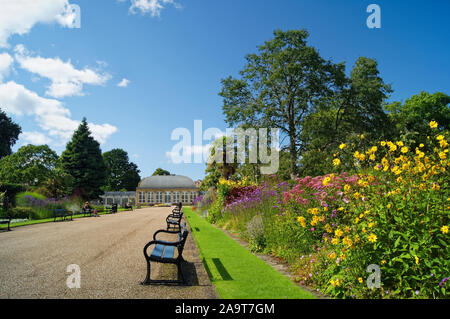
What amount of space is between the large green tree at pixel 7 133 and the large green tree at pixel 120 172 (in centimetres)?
2334

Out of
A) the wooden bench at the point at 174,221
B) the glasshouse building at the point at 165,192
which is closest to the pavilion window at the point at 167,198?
the glasshouse building at the point at 165,192

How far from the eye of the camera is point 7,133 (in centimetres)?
3912

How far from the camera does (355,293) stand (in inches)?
129

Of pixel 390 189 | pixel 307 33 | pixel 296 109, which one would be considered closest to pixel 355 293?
pixel 390 189

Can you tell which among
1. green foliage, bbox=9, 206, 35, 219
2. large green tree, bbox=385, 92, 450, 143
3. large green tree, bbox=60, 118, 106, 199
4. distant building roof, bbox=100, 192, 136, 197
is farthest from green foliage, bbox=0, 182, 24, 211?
distant building roof, bbox=100, 192, 136, 197

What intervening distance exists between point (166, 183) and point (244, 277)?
180 ft

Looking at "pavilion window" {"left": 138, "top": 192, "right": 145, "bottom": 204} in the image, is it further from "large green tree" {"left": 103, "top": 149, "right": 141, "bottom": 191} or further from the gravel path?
the gravel path

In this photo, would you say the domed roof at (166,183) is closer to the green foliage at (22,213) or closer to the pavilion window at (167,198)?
the pavilion window at (167,198)

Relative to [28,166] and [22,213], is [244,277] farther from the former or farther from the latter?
[28,166]

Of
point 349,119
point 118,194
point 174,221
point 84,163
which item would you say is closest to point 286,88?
point 349,119

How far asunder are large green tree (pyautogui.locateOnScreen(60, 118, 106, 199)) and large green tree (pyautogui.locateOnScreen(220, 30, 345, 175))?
2336cm

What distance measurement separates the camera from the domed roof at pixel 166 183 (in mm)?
57094

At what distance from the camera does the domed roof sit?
5709 centimetres
